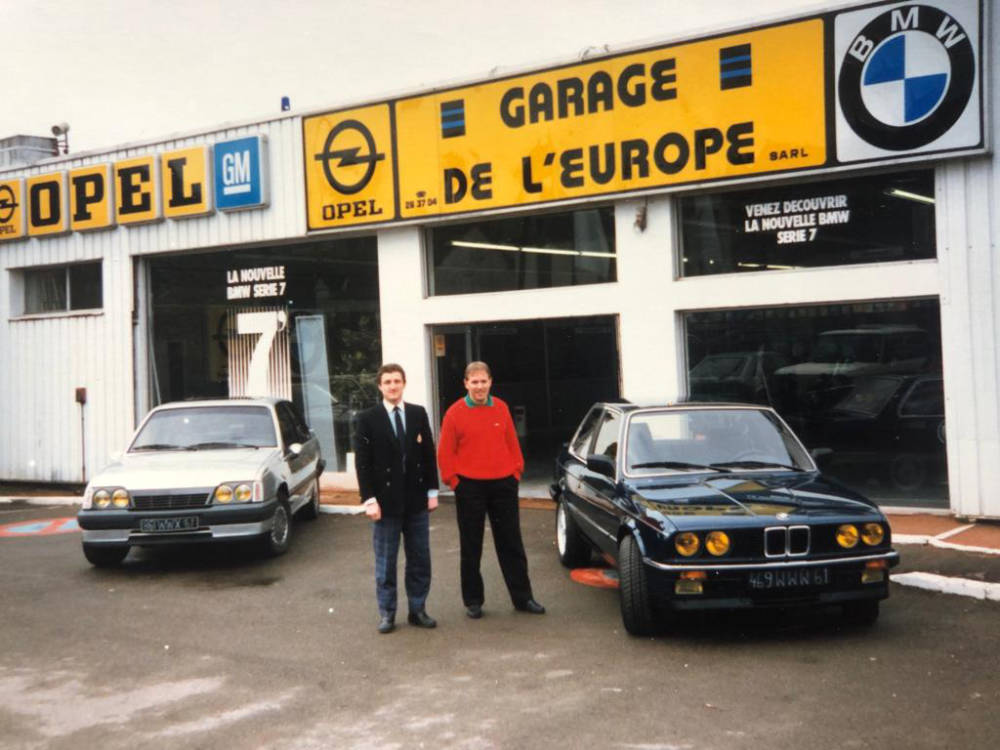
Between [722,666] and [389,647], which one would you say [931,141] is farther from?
[389,647]

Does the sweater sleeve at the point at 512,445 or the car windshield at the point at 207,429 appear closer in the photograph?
the sweater sleeve at the point at 512,445

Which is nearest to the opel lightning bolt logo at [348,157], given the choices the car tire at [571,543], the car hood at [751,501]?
the car tire at [571,543]

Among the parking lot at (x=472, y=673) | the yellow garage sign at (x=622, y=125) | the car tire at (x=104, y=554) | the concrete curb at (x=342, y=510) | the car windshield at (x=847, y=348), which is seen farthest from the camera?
the concrete curb at (x=342, y=510)

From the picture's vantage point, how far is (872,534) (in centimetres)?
632

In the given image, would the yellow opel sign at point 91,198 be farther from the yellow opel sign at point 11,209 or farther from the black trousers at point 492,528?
the black trousers at point 492,528

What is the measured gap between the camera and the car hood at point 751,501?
6.29m

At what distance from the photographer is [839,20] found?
1091 cm

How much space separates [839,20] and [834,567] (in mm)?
7002

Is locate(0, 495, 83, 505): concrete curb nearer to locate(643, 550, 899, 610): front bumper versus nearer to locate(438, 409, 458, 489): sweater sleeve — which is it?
locate(438, 409, 458, 489): sweater sleeve

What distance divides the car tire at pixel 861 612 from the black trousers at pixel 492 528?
2.21 metres

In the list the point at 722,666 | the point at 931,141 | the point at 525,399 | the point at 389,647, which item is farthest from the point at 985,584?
the point at 525,399

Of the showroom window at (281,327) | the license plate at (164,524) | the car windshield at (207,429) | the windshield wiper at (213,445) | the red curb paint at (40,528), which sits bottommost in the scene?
the red curb paint at (40,528)

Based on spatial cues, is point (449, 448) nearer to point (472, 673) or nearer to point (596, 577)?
point (472, 673)

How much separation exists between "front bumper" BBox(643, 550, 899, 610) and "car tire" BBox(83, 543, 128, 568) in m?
5.46
